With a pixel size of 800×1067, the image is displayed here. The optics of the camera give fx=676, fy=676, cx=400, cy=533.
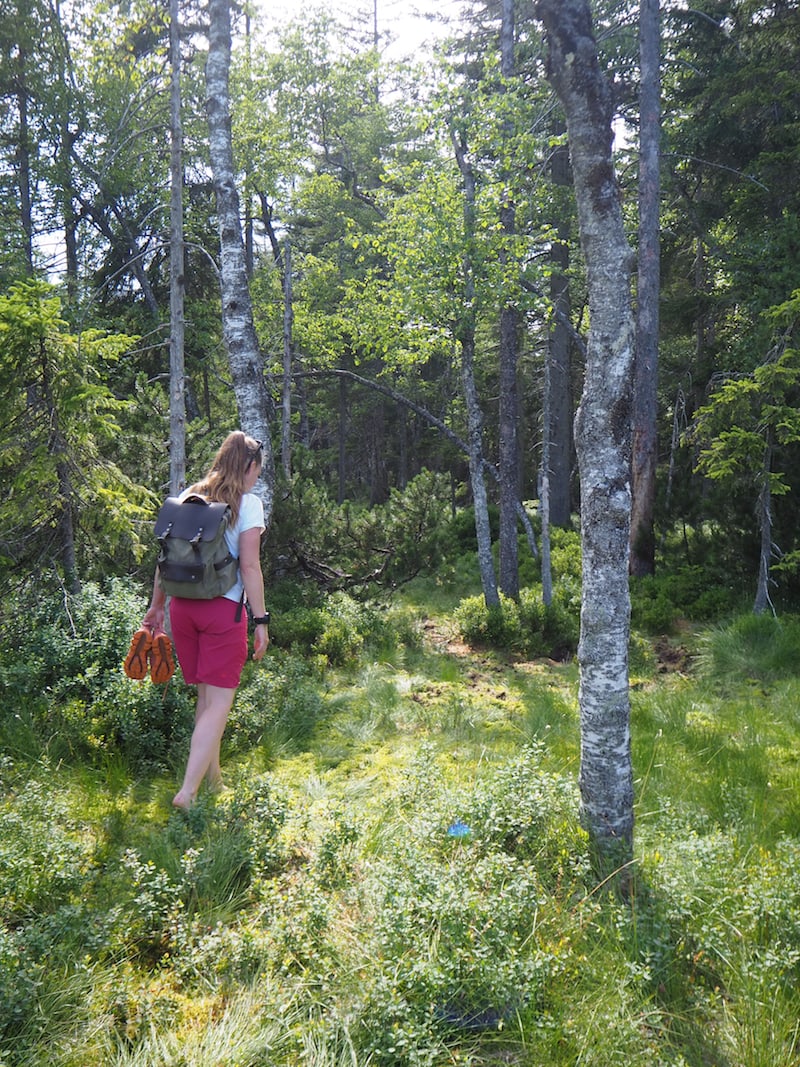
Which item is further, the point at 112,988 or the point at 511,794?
the point at 511,794

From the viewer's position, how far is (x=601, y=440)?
10.7ft

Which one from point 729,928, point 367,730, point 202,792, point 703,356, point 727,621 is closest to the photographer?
point 729,928

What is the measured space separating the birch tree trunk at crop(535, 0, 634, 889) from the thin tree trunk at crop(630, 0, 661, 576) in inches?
302

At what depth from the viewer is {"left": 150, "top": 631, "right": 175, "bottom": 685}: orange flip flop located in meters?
3.93

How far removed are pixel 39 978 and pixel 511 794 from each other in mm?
2193

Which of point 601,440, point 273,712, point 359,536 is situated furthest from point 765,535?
point 273,712

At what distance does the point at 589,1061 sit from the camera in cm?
225

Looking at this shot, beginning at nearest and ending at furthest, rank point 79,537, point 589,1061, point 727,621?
1. point 589,1061
2. point 79,537
3. point 727,621

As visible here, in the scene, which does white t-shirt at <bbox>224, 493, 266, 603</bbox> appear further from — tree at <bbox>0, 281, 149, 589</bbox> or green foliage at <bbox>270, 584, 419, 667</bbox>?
green foliage at <bbox>270, 584, 419, 667</bbox>

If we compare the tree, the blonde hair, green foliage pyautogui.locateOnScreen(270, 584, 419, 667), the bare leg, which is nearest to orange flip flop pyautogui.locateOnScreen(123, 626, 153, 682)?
the bare leg

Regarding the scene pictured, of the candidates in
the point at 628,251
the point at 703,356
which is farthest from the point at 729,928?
the point at 703,356

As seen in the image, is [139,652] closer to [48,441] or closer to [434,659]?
[48,441]

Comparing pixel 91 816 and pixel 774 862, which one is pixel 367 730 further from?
pixel 774 862

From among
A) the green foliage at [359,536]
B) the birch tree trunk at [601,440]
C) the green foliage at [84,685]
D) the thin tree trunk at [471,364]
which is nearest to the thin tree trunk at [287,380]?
the green foliage at [359,536]
